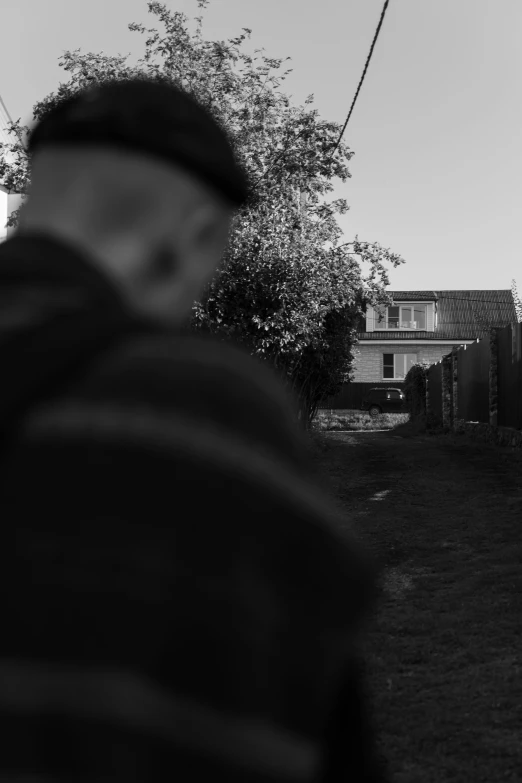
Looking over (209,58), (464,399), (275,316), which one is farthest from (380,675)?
(464,399)

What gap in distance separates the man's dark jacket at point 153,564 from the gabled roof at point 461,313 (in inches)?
1902

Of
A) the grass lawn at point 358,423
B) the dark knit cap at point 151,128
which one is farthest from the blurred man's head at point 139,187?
the grass lawn at point 358,423

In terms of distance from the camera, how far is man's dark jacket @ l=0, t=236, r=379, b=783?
86 cm

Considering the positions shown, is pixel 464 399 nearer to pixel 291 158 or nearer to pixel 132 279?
pixel 291 158

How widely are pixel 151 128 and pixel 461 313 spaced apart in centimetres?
5111

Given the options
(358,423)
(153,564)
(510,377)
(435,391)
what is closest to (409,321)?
(358,423)

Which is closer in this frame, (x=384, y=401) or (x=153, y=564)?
(x=153, y=564)

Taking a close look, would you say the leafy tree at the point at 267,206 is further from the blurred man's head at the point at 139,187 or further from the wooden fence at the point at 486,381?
the blurred man's head at the point at 139,187

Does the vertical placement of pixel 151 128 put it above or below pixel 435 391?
above

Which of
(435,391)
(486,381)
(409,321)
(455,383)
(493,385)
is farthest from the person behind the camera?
(409,321)

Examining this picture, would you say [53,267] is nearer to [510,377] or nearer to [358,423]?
[510,377]

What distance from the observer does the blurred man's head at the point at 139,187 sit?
1.09m

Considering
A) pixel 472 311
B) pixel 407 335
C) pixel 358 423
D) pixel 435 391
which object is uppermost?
pixel 472 311

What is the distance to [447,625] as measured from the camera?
6066mm
